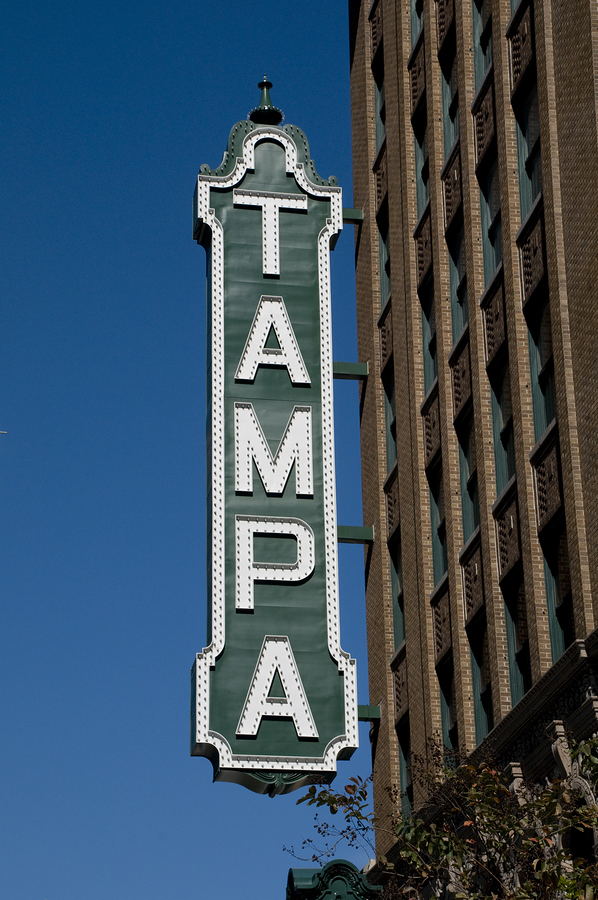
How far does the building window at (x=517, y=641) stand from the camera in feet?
90.5

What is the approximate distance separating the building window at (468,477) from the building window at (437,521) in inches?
47.2

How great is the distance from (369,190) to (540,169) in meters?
13.5

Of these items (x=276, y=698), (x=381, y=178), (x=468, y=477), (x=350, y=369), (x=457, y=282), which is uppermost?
(x=381, y=178)

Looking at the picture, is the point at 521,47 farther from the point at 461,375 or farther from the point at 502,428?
the point at 502,428

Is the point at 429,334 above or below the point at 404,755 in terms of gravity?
above

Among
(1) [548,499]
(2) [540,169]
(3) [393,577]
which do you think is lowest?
(1) [548,499]

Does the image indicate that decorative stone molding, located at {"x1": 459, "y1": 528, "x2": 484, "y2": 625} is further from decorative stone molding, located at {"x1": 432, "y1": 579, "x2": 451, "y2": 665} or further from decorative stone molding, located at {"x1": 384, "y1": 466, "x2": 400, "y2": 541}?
decorative stone molding, located at {"x1": 384, "y1": 466, "x2": 400, "y2": 541}

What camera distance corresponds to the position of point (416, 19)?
38.9 m

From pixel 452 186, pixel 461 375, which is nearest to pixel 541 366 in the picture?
pixel 461 375

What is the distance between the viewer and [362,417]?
4081 centimetres

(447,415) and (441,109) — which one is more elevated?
(441,109)

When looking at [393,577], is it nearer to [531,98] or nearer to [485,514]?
[485,514]

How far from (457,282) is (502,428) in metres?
5.19

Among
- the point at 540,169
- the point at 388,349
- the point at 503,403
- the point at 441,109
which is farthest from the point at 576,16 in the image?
the point at 388,349
